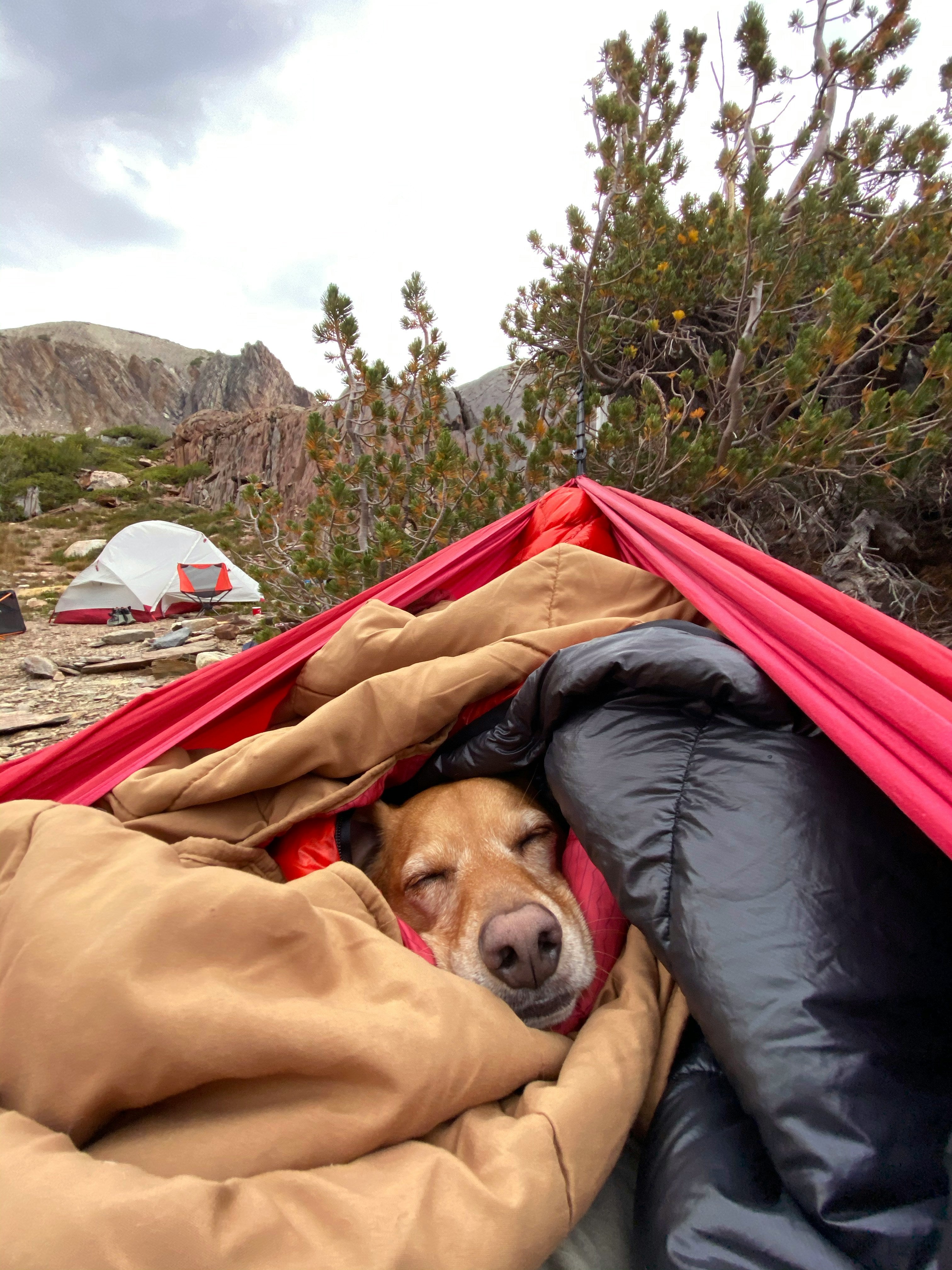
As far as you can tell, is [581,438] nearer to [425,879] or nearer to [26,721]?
[425,879]

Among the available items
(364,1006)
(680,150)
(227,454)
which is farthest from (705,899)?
(227,454)

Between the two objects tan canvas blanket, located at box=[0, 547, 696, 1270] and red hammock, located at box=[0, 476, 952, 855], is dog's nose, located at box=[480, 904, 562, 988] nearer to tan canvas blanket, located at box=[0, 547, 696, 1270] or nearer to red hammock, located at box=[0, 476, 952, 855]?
tan canvas blanket, located at box=[0, 547, 696, 1270]

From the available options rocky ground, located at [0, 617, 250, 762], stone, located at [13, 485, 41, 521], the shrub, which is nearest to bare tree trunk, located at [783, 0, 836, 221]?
the shrub

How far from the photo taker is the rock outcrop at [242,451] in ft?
79.4

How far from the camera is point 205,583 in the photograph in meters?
13.7

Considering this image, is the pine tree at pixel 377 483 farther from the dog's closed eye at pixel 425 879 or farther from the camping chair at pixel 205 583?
the camping chair at pixel 205 583

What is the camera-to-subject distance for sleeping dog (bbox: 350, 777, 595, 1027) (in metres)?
1.35

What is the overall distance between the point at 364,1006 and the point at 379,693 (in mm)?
833

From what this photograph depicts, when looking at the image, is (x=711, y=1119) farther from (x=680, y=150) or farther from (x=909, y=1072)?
(x=680, y=150)

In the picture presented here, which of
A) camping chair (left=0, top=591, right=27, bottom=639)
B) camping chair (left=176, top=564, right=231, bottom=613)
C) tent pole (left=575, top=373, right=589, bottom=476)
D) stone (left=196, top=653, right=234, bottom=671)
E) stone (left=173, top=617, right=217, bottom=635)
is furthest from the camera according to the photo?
camping chair (left=176, top=564, right=231, bottom=613)

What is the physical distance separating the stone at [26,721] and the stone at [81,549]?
16248 millimetres

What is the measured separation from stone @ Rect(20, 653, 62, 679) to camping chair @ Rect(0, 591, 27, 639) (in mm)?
3822

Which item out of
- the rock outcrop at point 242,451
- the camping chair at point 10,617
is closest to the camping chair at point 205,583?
the camping chair at point 10,617

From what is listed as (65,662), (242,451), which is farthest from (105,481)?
(65,662)
